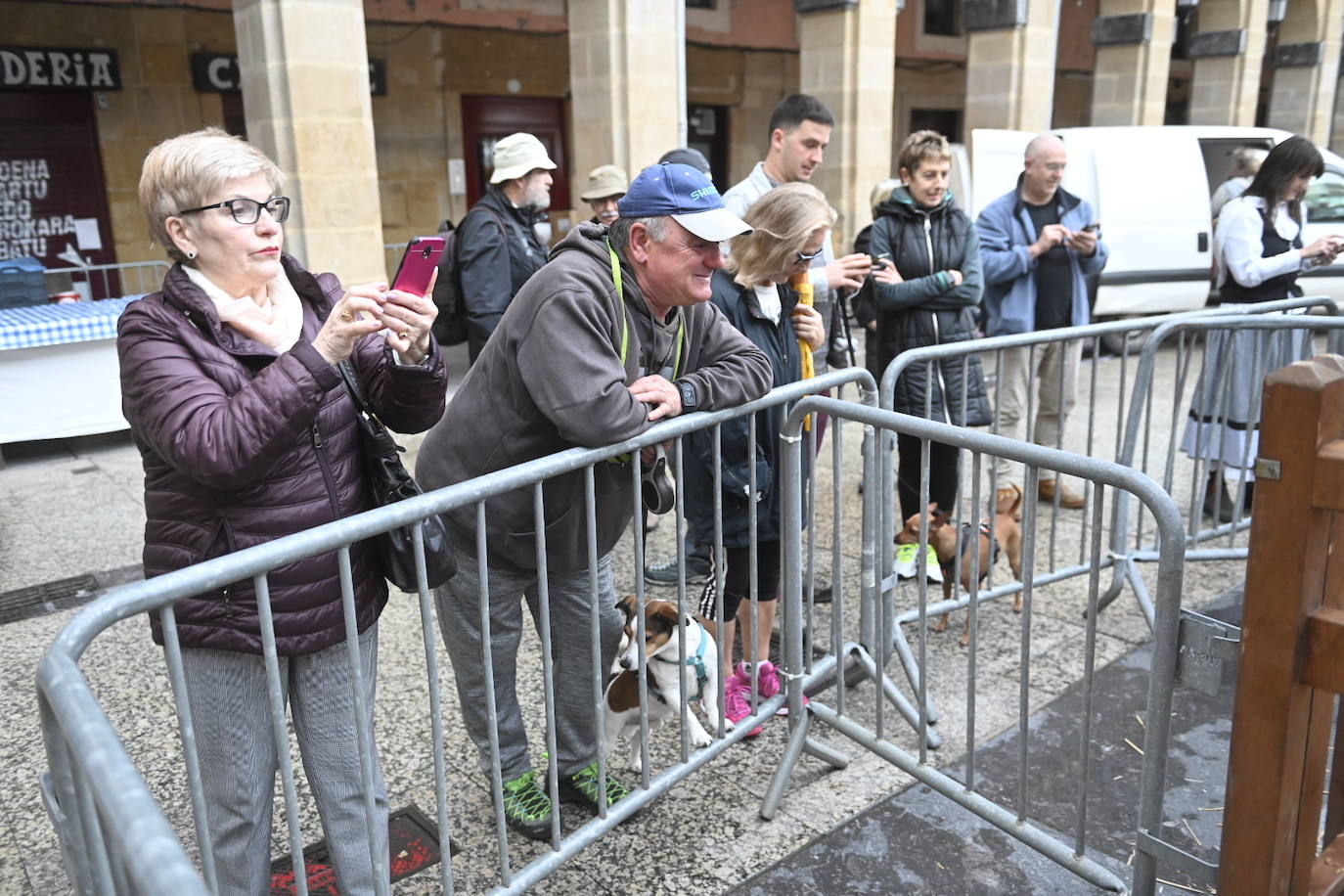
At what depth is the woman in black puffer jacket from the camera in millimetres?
4617

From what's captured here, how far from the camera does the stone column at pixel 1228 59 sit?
17.1m

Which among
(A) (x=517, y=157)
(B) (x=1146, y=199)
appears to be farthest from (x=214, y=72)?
(B) (x=1146, y=199)

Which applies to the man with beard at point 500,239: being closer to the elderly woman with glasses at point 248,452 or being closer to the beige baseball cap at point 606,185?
the beige baseball cap at point 606,185

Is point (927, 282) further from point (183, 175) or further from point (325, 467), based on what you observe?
point (183, 175)

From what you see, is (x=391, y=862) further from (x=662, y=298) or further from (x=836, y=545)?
(x=662, y=298)

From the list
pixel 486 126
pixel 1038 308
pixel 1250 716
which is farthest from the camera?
pixel 486 126

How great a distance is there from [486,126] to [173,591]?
1218 cm

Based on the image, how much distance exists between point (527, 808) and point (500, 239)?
9.10 feet

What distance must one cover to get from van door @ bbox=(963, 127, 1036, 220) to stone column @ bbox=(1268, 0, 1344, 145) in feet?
45.1

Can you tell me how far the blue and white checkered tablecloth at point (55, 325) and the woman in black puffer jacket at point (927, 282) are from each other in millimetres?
4651

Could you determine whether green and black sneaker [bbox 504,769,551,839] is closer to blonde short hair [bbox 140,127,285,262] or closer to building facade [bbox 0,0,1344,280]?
blonde short hair [bbox 140,127,285,262]

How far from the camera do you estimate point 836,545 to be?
296 centimetres

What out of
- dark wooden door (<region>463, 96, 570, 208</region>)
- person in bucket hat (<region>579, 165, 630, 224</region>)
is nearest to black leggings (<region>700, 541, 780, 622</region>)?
person in bucket hat (<region>579, 165, 630, 224</region>)

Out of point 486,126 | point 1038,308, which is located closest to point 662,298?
point 1038,308
